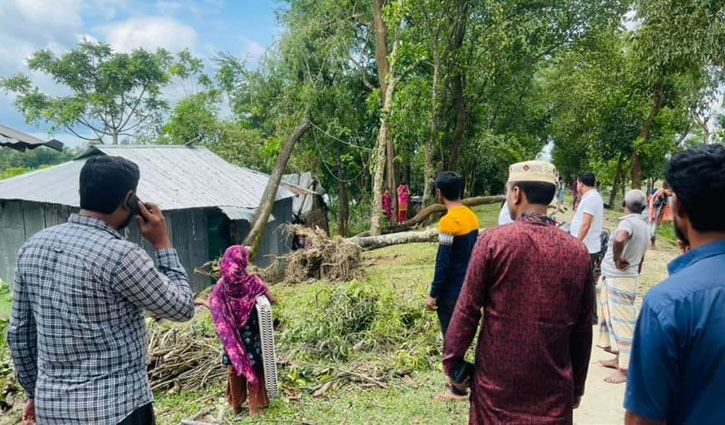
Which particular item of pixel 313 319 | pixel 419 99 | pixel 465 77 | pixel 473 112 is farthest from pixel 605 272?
pixel 473 112

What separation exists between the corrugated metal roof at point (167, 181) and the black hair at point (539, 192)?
8.21 metres

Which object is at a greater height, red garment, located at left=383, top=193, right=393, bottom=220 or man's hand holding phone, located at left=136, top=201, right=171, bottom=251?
man's hand holding phone, located at left=136, top=201, right=171, bottom=251

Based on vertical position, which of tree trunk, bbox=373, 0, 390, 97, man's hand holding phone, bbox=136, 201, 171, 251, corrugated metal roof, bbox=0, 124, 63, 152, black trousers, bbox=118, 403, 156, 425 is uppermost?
tree trunk, bbox=373, 0, 390, 97

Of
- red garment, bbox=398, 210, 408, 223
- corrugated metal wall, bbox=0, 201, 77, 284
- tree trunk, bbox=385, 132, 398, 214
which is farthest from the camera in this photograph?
red garment, bbox=398, 210, 408, 223

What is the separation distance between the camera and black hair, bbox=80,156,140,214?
1.79 meters

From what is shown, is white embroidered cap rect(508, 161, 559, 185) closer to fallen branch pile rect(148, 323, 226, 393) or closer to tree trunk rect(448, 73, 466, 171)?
fallen branch pile rect(148, 323, 226, 393)

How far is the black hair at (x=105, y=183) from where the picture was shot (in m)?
→ 1.79

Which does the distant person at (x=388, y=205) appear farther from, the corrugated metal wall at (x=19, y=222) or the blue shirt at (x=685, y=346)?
the blue shirt at (x=685, y=346)

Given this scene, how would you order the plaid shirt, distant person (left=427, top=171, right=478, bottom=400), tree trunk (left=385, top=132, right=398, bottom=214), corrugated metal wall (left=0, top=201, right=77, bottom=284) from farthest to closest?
tree trunk (left=385, top=132, right=398, bottom=214)
corrugated metal wall (left=0, top=201, right=77, bottom=284)
distant person (left=427, top=171, right=478, bottom=400)
the plaid shirt

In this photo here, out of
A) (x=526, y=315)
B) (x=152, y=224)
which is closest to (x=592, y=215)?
(x=526, y=315)

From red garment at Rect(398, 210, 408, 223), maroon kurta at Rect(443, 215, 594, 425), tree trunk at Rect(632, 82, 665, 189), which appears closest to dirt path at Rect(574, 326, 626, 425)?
maroon kurta at Rect(443, 215, 594, 425)

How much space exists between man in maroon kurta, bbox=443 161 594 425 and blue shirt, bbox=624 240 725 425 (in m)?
0.59

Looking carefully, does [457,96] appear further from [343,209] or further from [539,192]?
[539,192]

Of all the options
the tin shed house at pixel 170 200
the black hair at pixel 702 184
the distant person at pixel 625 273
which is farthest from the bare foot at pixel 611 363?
the tin shed house at pixel 170 200
